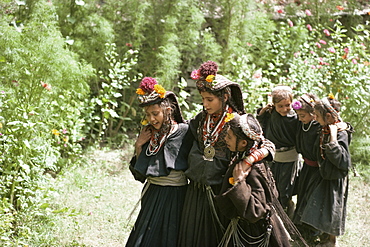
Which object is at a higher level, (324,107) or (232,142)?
(324,107)

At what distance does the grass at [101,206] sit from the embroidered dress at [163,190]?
38.4 inches

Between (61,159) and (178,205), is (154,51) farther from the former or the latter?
(178,205)

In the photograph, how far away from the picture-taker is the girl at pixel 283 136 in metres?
5.08

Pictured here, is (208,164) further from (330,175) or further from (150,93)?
(330,175)

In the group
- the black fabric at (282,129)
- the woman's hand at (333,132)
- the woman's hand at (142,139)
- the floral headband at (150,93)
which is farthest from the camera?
the black fabric at (282,129)

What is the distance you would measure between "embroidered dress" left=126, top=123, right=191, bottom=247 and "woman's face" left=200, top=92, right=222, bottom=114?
34 cm

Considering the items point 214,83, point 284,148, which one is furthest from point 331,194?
point 214,83

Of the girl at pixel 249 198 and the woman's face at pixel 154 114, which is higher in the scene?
the woman's face at pixel 154 114

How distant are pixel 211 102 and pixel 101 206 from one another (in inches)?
90.6

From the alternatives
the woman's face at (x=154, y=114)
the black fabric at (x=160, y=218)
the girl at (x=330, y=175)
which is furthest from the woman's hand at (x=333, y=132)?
the woman's face at (x=154, y=114)

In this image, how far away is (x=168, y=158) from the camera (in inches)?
151

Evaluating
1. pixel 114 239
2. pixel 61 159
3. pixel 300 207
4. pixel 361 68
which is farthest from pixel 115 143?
pixel 361 68

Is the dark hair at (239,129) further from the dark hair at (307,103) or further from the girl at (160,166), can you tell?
the dark hair at (307,103)

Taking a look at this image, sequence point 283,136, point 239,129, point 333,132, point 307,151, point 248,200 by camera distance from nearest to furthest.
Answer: point 248,200 < point 239,129 < point 333,132 < point 307,151 < point 283,136
